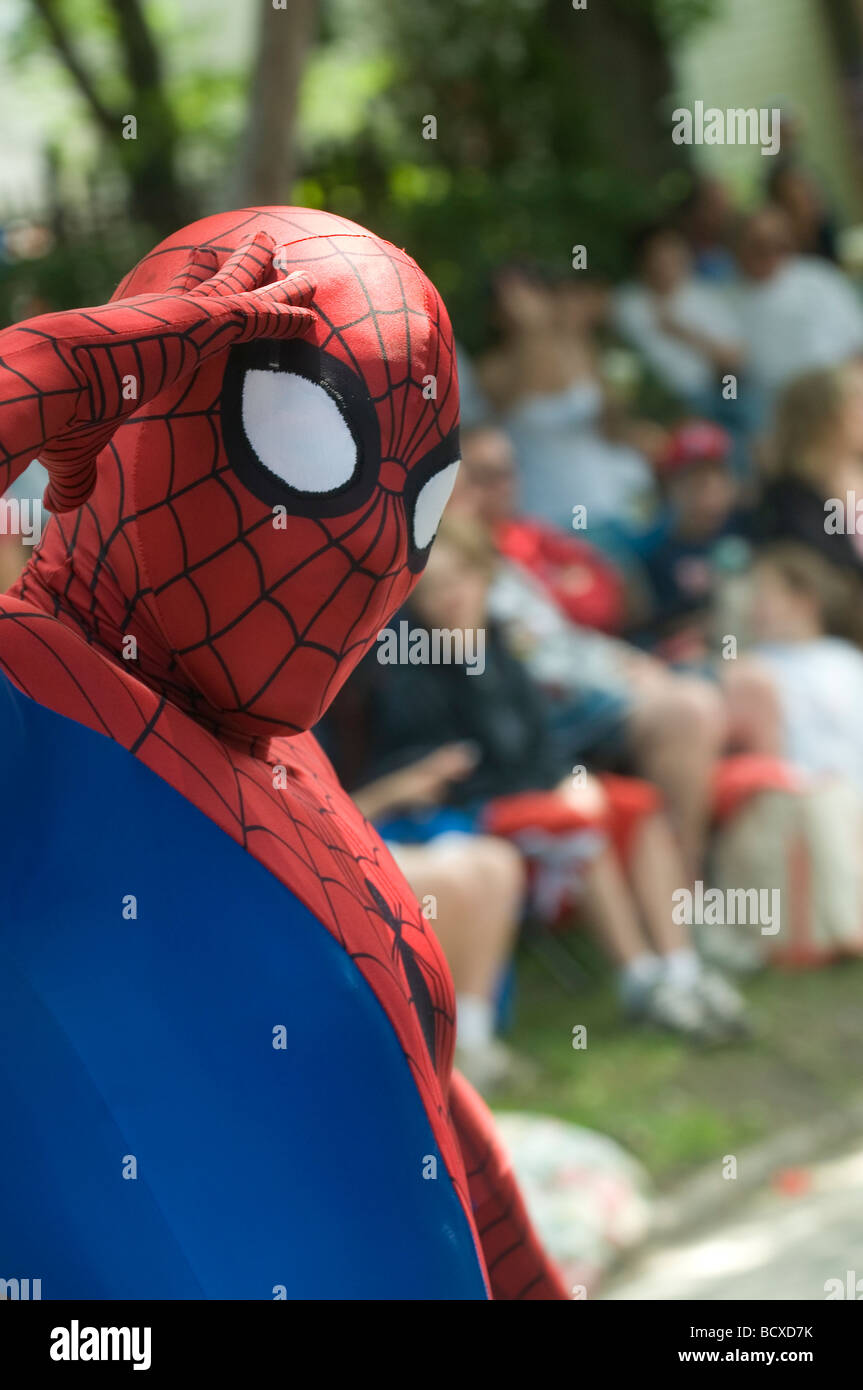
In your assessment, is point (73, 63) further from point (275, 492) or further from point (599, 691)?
point (275, 492)

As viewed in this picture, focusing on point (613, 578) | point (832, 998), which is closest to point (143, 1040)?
point (832, 998)

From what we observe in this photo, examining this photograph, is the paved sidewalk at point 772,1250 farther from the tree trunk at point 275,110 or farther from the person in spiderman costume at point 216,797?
the tree trunk at point 275,110

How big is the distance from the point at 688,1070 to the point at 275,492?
9.93 feet

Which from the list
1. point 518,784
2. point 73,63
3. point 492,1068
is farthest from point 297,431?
point 73,63

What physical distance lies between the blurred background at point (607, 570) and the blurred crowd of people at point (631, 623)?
0.01 m

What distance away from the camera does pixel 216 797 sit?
97 centimetres

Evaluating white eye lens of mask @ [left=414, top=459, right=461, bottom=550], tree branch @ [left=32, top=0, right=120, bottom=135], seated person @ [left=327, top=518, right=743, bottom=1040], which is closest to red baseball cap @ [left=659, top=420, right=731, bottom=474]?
seated person @ [left=327, top=518, right=743, bottom=1040]

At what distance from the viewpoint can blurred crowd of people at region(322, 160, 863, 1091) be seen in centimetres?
375

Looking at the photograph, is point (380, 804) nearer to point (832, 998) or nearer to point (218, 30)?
point (832, 998)

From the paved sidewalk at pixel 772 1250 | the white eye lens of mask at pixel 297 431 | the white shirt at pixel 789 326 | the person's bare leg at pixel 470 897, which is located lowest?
the paved sidewalk at pixel 772 1250

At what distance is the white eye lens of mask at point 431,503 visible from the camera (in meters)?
1.05

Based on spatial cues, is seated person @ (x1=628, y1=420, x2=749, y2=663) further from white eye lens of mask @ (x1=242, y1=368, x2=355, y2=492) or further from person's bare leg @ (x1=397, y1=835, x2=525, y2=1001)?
white eye lens of mask @ (x1=242, y1=368, x2=355, y2=492)

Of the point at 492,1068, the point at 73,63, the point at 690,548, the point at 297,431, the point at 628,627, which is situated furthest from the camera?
the point at 73,63

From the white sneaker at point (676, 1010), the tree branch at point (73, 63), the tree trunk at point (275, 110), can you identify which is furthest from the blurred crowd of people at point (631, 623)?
the tree branch at point (73, 63)
